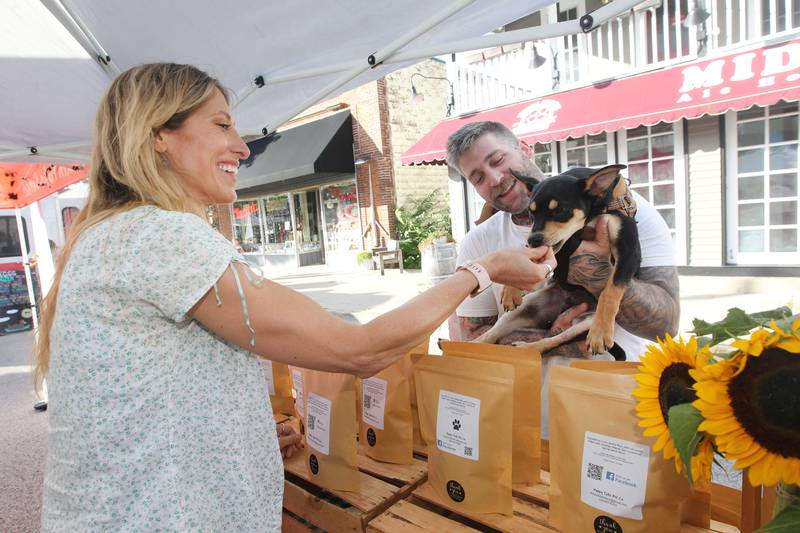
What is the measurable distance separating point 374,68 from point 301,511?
2.26 meters

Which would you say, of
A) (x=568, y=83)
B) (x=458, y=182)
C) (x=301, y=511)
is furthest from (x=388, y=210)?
(x=301, y=511)

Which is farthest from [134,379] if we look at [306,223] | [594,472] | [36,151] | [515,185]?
[306,223]

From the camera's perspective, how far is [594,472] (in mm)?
1079

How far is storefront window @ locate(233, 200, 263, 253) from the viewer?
18.2m

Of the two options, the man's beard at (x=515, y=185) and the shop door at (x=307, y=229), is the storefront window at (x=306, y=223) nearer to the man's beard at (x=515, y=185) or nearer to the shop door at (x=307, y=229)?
the shop door at (x=307, y=229)

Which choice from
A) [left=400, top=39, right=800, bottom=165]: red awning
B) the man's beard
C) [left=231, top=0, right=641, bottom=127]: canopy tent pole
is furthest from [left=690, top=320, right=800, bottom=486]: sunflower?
[left=400, top=39, right=800, bottom=165]: red awning

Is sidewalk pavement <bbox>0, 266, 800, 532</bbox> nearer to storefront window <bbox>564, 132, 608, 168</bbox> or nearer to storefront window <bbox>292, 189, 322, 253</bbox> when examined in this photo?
storefront window <bbox>292, 189, 322, 253</bbox>

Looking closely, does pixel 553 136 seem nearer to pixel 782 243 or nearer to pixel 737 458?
pixel 782 243

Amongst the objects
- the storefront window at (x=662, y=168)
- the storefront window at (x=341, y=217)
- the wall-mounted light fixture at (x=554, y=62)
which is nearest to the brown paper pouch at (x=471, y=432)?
the storefront window at (x=662, y=168)

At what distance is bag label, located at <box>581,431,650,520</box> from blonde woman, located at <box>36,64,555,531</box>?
468mm

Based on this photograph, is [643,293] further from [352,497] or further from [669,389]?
[352,497]

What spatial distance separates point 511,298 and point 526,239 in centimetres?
23

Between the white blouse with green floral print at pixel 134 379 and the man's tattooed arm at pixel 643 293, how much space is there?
3.74ft

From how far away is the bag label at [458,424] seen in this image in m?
1.28
